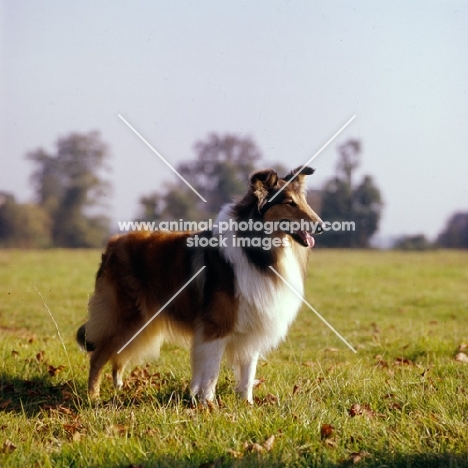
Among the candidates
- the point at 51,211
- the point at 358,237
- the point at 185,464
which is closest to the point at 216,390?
the point at 185,464

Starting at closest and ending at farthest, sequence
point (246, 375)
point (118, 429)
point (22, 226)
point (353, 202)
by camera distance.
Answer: point (118, 429) → point (246, 375) → point (353, 202) → point (22, 226)

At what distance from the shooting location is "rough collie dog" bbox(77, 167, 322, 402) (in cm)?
525

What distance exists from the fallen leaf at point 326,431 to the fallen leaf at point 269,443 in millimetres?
355

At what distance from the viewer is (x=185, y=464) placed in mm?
3699

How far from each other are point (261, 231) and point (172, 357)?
8.20ft

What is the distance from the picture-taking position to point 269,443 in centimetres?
394

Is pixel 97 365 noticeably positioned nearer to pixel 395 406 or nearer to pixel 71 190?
pixel 395 406

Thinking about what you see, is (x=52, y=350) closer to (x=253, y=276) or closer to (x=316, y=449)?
(x=253, y=276)

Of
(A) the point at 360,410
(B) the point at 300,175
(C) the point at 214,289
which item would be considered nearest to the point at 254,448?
(A) the point at 360,410

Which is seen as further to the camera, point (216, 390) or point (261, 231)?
point (216, 390)

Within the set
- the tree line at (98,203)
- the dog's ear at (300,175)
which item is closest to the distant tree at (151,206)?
the tree line at (98,203)

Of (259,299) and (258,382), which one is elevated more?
(259,299)

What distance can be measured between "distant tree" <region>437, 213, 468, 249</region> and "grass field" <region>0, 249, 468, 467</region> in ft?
36.4

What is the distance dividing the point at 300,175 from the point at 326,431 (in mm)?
2222
